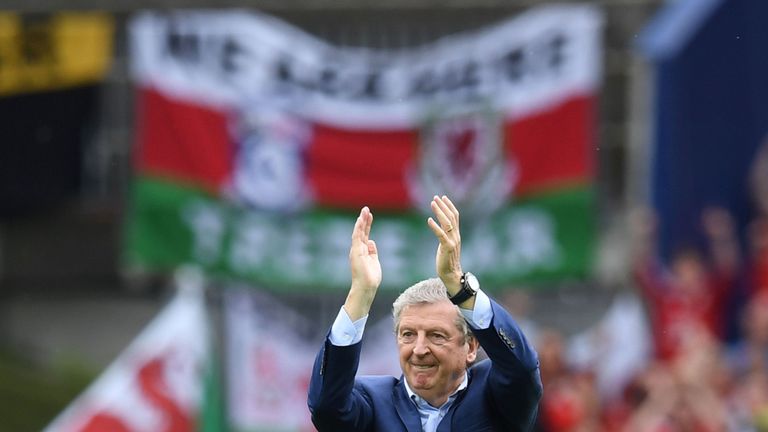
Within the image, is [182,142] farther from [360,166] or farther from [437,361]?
[437,361]

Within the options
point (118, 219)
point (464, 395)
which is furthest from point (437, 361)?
point (118, 219)

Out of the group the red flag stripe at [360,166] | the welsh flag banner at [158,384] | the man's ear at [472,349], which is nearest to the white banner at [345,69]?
the red flag stripe at [360,166]

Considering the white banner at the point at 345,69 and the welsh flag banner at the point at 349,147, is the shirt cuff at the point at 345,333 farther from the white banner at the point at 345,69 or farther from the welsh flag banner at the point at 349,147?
the white banner at the point at 345,69

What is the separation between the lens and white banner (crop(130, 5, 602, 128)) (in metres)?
14.2

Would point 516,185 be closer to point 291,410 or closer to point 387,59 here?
point 387,59

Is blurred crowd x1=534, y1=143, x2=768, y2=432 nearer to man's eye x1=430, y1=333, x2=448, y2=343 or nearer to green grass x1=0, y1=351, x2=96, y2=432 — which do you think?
man's eye x1=430, y1=333, x2=448, y2=343

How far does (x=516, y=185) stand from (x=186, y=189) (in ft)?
8.53

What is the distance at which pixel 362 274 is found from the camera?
5582 mm

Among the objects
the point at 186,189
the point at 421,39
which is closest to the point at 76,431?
the point at 186,189

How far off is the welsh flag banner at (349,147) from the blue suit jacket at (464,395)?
8315mm

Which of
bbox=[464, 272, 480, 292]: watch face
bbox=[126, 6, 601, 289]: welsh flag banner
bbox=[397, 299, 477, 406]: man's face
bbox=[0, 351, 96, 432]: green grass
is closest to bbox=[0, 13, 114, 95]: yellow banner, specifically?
bbox=[126, 6, 601, 289]: welsh flag banner

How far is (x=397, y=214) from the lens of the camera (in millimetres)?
14500

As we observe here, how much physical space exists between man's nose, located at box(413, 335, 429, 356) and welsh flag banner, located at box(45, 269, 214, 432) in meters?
6.95

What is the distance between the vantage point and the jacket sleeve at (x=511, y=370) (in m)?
5.50
